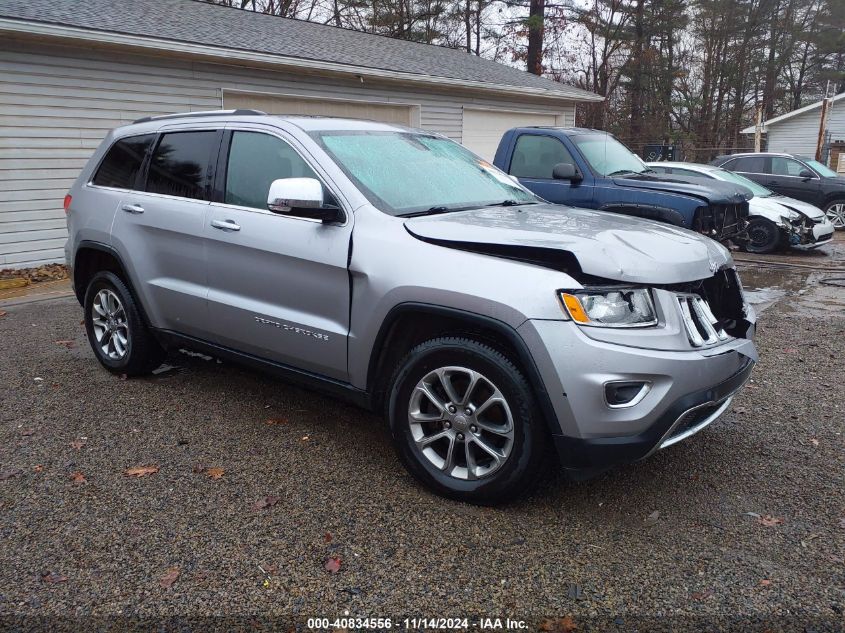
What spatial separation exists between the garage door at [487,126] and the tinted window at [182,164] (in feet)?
39.1

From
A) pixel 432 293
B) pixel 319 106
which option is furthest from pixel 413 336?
pixel 319 106

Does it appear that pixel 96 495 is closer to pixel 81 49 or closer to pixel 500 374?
pixel 500 374

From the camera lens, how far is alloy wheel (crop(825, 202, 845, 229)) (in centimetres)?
1477

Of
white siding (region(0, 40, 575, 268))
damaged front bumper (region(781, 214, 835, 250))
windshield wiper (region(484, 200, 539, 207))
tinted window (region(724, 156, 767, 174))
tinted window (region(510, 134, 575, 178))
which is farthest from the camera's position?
tinted window (region(724, 156, 767, 174))

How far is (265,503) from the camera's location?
347 centimetres

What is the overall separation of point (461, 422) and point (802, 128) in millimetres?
32930

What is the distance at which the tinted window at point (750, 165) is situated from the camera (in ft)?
50.2

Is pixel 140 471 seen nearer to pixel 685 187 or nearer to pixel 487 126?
pixel 685 187

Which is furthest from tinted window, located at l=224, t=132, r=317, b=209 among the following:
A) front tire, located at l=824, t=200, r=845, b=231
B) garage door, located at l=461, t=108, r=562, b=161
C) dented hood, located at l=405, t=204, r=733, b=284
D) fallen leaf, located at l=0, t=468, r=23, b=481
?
front tire, located at l=824, t=200, r=845, b=231

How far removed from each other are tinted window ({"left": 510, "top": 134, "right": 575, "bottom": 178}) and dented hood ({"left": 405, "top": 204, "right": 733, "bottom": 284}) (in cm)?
513

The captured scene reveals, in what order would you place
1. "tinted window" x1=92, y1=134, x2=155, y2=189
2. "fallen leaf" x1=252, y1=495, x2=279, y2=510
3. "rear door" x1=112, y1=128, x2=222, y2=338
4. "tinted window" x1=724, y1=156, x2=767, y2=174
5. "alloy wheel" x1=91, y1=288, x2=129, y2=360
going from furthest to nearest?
1. "tinted window" x1=724, y1=156, x2=767, y2=174
2. "alloy wheel" x1=91, y1=288, x2=129, y2=360
3. "tinted window" x1=92, y1=134, x2=155, y2=189
4. "rear door" x1=112, y1=128, x2=222, y2=338
5. "fallen leaf" x1=252, y1=495, x2=279, y2=510

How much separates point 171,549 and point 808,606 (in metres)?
2.53

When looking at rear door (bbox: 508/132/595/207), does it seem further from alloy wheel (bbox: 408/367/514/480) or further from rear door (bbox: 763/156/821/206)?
rear door (bbox: 763/156/821/206)

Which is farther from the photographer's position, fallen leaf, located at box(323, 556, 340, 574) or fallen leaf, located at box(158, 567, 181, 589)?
fallen leaf, located at box(323, 556, 340, 574)
